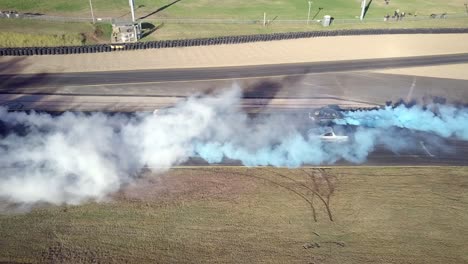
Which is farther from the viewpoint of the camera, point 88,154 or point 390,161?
point 390,161

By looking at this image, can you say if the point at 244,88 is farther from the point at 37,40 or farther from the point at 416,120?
the point at 37,40

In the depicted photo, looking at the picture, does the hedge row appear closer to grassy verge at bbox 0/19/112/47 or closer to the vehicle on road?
grassy verge at bbox 0/19/112/47

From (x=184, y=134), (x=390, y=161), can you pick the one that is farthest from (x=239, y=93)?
(x=390, y=161)

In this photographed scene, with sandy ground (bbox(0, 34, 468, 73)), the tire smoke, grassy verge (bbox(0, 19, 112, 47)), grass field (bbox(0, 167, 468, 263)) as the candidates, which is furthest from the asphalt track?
grass field (bbox(0, 167, 468, 263))

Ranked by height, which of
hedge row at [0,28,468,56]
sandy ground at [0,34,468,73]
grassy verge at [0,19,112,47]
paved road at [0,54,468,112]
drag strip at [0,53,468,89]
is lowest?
paved road at [0,54,468,112]

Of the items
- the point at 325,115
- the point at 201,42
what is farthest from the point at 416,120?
the point at 201,42

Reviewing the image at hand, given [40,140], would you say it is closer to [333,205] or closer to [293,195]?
[293,195]

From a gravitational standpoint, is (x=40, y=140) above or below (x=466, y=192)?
above
